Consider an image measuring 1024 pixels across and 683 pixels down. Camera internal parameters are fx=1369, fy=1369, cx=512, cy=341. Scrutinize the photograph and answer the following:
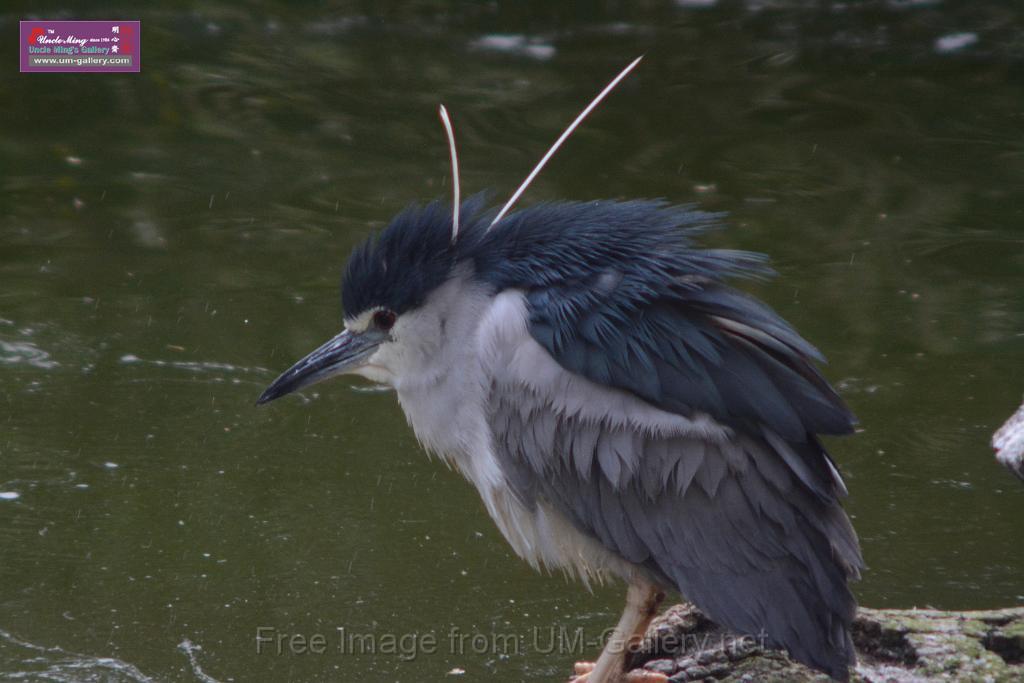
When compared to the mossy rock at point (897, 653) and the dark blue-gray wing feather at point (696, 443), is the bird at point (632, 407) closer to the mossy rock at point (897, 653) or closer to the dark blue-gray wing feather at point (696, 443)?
the dark blue-gray wing feather at point (696, 443)

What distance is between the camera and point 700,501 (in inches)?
129

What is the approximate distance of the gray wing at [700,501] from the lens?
318 cm

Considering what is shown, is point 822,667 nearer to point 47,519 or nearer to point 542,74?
point 47,519

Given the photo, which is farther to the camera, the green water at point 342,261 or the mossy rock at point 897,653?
the green water at point 342,261

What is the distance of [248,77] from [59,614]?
476 cm

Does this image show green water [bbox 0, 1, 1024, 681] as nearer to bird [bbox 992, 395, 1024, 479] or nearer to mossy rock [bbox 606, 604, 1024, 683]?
mossy rock [bbox 606, 604, 1024, 683]

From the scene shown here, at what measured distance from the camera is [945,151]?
761 centimetres

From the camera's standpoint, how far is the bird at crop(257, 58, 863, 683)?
321 centimetres

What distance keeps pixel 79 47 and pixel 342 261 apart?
3177 millimetres

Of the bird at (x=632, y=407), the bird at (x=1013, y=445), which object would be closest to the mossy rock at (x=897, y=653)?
the bird at (x=632, y=407)

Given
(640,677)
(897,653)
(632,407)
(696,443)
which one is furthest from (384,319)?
(897,653)

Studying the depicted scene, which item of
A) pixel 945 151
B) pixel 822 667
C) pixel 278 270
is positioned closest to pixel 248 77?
pixel 278 270

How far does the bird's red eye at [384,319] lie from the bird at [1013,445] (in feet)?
5.27

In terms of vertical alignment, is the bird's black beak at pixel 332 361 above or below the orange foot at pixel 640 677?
above
